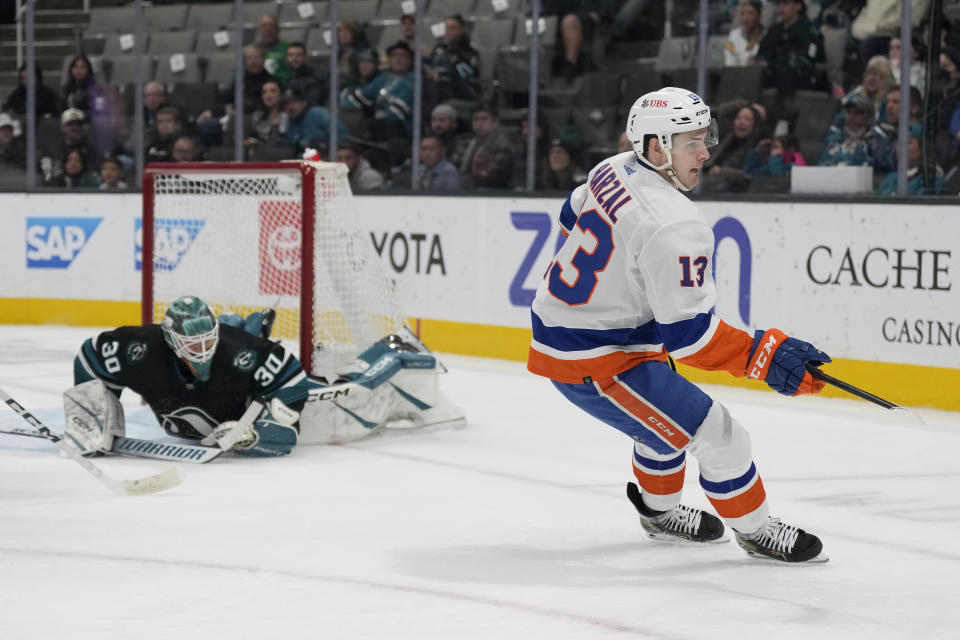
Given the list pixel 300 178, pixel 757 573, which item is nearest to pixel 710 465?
pixel 757 573

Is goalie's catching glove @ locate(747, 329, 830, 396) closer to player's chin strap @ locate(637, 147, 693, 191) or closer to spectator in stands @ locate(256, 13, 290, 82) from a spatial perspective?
player's chin strap @ locate(637, 147, 693, 191)

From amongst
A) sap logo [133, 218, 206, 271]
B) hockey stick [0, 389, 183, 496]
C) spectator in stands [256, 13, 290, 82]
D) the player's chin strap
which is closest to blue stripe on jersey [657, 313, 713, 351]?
the player's chin strap

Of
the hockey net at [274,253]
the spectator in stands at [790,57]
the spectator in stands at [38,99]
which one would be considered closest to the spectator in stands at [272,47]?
the spectator in stands at [38,99]

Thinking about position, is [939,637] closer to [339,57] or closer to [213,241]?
[213,241]

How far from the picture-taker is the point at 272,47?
9.20 metres

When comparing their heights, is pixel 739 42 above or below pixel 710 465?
above

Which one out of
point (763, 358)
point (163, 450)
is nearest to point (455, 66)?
point (163, 450)

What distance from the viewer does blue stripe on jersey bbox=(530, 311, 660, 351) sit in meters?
3.28

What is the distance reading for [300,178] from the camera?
581cm

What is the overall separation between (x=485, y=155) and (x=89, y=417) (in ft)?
12.3

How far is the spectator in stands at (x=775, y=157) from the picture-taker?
689 centimetres

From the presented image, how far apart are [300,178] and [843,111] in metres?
2.70

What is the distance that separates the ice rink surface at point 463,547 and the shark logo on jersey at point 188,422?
212 mm

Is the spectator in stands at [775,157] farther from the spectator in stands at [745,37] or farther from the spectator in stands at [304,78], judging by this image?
the spectator in stands at [304,78]
